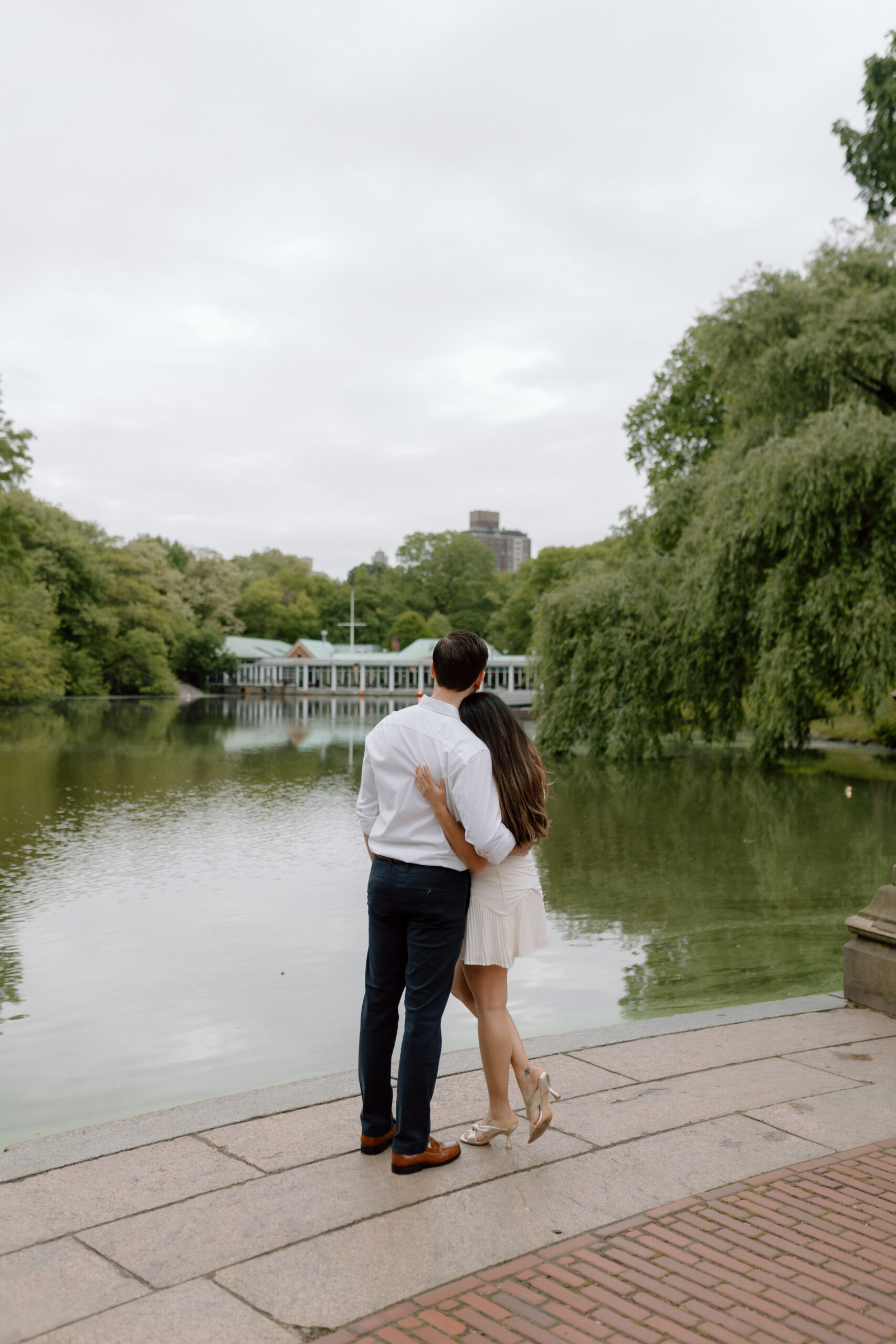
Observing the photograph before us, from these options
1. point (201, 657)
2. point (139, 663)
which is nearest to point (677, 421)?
point (139, 663)

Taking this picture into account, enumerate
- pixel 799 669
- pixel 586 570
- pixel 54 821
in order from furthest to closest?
pixel 586 570
pixel 799 669
pixel 54 821

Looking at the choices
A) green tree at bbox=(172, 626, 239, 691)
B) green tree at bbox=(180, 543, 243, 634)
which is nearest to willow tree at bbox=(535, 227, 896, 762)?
green tree at bbox=(172, 626, 239, 691)

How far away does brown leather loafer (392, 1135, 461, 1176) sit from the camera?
3.56 metres

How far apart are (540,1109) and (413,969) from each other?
648 mm

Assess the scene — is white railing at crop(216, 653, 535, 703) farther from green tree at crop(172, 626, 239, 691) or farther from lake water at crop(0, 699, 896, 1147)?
lake water at crop(0, 699, 896, 1147)

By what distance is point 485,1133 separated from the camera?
3.79m

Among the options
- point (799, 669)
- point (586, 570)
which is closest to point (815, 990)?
point (799, 669)

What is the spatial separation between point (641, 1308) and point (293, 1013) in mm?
4240

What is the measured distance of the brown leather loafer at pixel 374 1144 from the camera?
3.74 meters

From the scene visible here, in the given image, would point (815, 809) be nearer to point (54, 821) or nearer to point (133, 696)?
point (54, 821)

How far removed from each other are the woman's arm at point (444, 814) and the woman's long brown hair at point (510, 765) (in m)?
0.17

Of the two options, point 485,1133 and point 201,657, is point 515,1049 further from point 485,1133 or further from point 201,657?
point 201,657

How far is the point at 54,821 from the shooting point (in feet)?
46.5

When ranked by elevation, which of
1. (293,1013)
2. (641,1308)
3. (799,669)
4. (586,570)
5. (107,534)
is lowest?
(293,1013)
